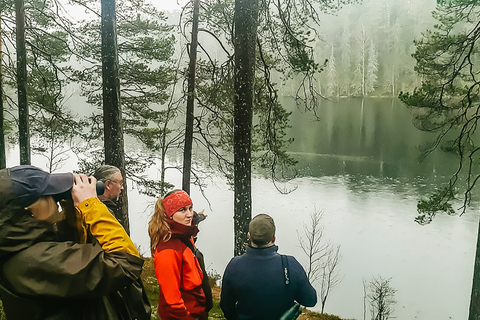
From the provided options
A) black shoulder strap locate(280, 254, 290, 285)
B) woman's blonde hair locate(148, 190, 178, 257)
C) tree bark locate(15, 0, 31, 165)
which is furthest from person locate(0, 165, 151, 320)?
tree bark locate(15, 0, 31, 165)

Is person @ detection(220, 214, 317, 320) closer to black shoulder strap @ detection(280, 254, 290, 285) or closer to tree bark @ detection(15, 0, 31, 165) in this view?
black shoulder strap @ detection(280, 254, 290, 285)

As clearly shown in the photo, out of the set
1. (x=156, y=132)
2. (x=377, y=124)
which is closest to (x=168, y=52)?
(x=156, y=132)

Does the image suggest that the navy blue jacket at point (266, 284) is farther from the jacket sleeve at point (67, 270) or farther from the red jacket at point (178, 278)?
the jacket sleeve at point (67, 270)

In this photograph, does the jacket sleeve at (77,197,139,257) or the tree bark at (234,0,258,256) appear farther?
the tree bark at (234,0,258,256)

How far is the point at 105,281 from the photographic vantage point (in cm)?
141

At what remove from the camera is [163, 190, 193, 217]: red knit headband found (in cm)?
242

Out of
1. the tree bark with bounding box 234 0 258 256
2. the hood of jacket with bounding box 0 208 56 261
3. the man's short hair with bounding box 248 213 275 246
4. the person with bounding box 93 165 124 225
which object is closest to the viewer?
the hood of jacket with bounding box 0 208 56 261

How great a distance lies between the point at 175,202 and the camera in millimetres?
2424

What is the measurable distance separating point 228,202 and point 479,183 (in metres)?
14.2

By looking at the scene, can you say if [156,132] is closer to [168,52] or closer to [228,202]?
[168,52]

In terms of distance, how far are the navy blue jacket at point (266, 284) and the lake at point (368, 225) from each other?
7.30m

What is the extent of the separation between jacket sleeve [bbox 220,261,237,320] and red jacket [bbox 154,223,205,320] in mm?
173

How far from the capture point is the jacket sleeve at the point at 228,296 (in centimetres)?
237

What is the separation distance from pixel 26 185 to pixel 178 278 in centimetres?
122
